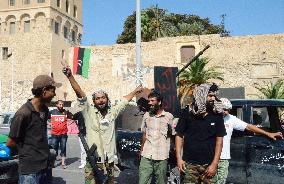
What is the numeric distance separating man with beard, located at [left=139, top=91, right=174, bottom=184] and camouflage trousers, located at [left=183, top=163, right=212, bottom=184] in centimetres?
111

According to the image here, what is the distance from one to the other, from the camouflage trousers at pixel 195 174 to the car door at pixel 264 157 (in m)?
1.73

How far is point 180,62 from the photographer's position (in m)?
40.0

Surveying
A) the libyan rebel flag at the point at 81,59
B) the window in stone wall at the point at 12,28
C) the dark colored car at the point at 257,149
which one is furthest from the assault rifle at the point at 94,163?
the window in stone wall at the point at 12,28

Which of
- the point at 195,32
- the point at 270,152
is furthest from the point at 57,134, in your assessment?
the point at 195,32

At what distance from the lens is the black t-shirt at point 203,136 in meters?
4.30

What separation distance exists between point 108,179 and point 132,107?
4377mm

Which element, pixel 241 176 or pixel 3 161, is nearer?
pixel 241 176

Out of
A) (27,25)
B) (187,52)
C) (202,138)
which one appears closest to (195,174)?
(202,138)

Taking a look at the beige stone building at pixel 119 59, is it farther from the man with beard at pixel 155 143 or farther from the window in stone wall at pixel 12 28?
the man with beard at pixel 155 143

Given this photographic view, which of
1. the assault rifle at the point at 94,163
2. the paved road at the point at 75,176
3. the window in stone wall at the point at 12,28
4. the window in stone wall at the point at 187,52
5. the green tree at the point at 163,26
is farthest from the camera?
the window in stone wall at the point at 12,28

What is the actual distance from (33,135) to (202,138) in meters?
1.77

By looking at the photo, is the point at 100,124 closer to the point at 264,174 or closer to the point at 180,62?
the point at 264,174

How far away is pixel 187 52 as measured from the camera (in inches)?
1544

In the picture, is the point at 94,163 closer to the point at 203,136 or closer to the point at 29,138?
the point at 29,138
